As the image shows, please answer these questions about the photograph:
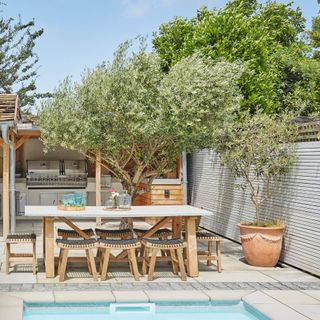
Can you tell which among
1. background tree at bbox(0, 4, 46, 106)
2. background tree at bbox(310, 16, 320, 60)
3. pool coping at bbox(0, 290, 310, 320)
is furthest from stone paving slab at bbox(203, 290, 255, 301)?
background tree at bbox(0, 4, 46, 106)

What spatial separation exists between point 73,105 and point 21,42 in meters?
21.7

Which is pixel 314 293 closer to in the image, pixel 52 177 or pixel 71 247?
pixel 71 247

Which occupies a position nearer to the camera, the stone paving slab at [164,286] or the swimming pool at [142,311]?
the swimming pool at [142,311]

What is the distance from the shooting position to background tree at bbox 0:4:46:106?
94.8ft

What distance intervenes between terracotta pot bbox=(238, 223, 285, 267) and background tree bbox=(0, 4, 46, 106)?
22.7 metres

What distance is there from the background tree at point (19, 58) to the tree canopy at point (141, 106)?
20.1 m

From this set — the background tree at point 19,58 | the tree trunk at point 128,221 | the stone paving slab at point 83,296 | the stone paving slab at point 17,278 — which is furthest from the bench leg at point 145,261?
→ the background tree at point 19,58

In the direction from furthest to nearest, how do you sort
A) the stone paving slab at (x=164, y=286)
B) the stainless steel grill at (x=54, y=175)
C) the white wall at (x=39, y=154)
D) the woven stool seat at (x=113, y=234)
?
the white wall at (x=39, y=154) → the stainless steel grill at (x=54, y=175) → the woven stool seat at (x=113, y=234) → the stone paving slab at (x=164, y=286)

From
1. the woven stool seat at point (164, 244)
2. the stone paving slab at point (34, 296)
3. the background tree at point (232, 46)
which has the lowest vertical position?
the stone paving slab at point (34, 296)

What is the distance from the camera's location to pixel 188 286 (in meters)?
7.21

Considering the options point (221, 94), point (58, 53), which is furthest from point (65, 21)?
point (221, 94)

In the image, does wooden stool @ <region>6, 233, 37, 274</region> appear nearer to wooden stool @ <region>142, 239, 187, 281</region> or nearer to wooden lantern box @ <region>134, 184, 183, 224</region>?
wooden stool @ <region>142, 239, 187, 281</region>

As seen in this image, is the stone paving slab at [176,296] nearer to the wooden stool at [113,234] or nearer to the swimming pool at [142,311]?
the swimming pool at [142,311]

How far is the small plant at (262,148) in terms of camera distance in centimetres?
847
